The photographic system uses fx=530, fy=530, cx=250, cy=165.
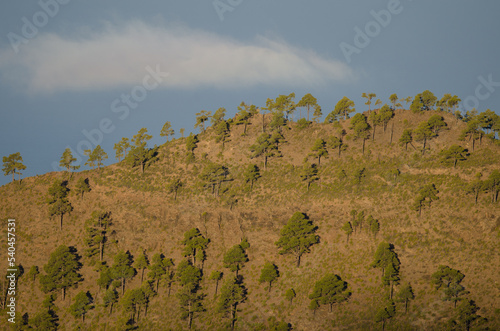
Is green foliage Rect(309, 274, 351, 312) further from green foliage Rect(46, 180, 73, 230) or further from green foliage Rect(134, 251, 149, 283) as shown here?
green foliage Rect(46, 180, 73, 230)

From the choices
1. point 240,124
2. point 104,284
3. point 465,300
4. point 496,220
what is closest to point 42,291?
point 104,284

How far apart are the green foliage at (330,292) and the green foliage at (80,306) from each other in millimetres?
49023

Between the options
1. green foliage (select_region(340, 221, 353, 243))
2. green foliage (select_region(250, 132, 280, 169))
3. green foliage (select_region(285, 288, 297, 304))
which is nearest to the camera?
green foliage (select_region(285, 288, 297, 304))

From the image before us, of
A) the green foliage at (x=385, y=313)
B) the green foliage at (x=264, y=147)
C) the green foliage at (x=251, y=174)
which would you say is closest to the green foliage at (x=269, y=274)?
the green foliage at (x=385, y=313)

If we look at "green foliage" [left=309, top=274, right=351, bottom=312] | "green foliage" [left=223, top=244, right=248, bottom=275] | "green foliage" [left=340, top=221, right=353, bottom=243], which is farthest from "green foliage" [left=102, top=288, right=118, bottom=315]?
"green foliage" [left=340, top=221, right=353, bottom=243]

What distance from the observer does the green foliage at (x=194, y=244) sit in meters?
121

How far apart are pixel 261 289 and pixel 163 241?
90.9 feet

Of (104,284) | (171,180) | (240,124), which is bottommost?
(104,284)

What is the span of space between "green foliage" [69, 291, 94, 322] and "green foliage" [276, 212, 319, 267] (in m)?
44.0

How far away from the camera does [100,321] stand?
115m

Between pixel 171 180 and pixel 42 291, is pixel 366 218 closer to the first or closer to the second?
pixel 171 180

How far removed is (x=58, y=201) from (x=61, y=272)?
21.5 metres

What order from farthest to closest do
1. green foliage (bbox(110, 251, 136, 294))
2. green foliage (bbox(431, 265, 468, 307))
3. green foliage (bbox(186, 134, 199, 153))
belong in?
green foliage (bbox(186, 134, 199, 153)), green foliage (bbox(110, 251, 136, 294)), green foliage (bbox(431, 265, 468, 307))

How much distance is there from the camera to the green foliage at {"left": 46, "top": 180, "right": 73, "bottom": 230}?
5246 inches
